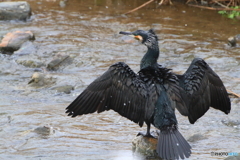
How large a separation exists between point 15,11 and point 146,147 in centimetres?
749

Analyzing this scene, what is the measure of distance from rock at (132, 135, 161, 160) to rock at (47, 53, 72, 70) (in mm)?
3711

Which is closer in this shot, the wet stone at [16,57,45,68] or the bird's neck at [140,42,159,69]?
the bird's neck at [140,42,159,69]

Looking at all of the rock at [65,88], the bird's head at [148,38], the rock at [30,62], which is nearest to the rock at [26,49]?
the rock at [30,62]

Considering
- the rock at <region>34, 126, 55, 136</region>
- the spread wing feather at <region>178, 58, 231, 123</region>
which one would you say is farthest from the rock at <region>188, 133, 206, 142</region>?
the rock at <region>34, 126, 55, 136</region>

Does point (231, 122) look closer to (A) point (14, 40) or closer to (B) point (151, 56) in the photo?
(B) point (151, 56)

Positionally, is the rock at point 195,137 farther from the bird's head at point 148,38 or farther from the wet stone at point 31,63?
the wet stone at point 31,63

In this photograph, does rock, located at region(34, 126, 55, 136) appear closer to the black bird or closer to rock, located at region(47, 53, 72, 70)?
the black bird

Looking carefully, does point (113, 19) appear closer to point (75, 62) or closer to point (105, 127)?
point (75, 62)

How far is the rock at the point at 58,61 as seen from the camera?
8458mm

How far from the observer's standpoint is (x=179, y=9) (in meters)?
13.1

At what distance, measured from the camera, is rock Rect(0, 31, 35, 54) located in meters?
9.25

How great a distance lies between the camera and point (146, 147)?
509 cm

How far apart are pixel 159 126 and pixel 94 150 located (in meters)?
0.93

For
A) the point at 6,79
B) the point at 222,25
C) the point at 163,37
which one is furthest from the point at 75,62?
the point at 222,25
